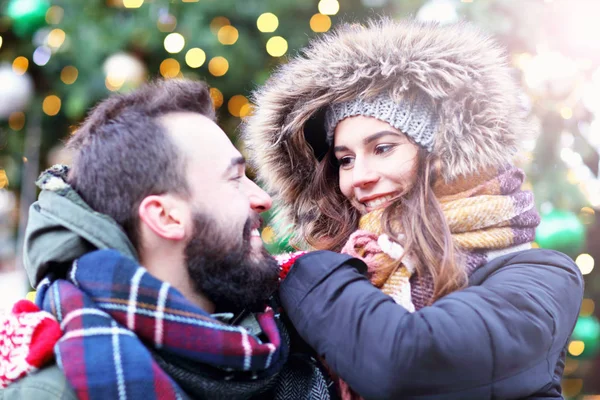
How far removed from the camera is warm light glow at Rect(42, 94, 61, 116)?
9.19 ft

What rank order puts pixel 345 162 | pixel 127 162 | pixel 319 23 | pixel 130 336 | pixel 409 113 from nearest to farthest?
pixel 130 336 → pixel 127 162 → pixel 409 113 → pixel 345 162 → pixel 319 23

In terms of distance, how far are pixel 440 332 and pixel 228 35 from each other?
1854 mm

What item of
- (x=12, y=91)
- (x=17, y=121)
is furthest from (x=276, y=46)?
(x=17, y=121)

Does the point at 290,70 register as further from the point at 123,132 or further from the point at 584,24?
the point at 584,24

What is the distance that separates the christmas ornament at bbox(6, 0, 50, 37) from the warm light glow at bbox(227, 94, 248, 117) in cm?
86

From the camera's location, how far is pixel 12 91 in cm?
265

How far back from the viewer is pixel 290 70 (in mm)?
1857

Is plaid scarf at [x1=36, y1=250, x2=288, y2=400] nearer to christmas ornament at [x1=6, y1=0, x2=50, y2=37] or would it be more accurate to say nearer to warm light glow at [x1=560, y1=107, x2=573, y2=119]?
christmas ornament at [x1=6, y1=0, x2=50, y2=37]

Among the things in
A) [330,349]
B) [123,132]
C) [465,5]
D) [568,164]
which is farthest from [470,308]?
[568,164]

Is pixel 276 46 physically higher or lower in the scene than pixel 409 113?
higher

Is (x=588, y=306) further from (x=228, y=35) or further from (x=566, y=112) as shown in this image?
(x=228, y=35)

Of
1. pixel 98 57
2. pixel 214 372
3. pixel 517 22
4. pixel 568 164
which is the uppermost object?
Result: pixel 517 22

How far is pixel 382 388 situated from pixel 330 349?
0.44ft

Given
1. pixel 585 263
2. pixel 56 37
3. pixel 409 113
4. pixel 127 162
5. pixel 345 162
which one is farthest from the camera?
pixel 585 263
